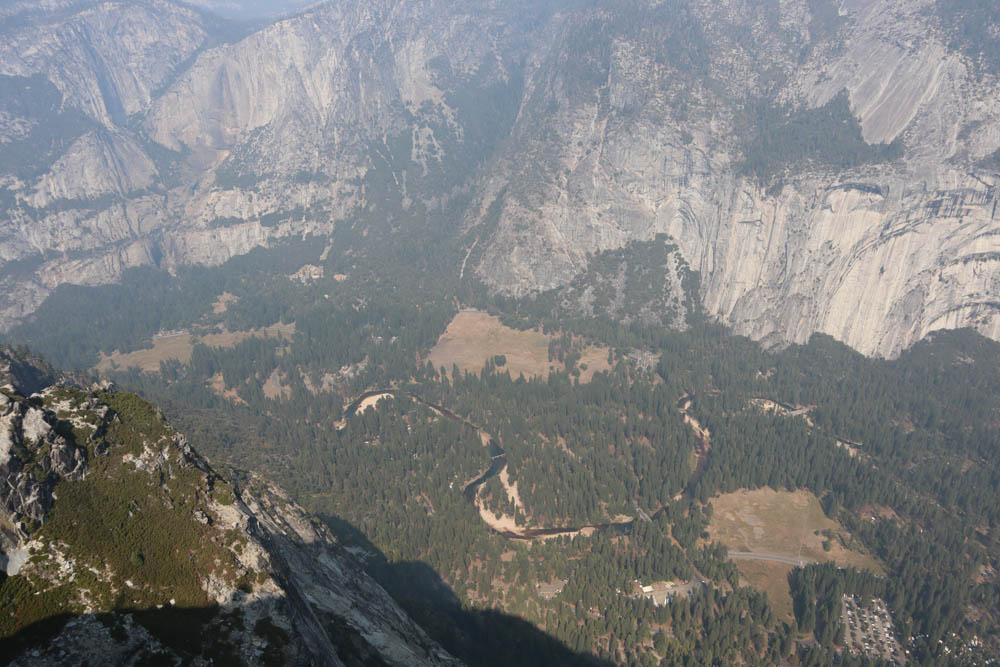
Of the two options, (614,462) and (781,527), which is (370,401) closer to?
(614,462)

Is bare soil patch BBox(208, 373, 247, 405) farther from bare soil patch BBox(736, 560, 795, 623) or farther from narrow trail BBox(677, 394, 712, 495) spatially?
bare soil patch BBox(736, 560, 795, 623)

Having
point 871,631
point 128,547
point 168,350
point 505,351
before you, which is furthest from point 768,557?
point 168,350

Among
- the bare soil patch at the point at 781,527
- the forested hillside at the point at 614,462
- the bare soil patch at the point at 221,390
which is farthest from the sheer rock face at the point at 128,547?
the bare soil patch at the point at 221,390

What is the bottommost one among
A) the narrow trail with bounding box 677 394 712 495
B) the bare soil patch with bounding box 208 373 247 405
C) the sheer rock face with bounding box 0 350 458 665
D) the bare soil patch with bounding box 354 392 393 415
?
the narrow trail with bounding box 677 394 712 495

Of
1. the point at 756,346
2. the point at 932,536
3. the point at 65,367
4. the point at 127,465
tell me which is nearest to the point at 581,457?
the point at 932,536

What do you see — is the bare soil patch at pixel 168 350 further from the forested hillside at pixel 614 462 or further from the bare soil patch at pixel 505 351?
the bare soil patch at pixel 505 351

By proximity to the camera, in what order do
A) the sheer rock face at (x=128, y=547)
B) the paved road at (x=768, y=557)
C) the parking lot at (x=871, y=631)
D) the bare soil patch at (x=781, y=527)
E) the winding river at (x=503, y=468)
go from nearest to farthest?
the sheer rock face at (x=128, y=547) < the parking lot at (x=871, y=631) < the paved road at (x=768, y=557) < the bare soil patch at (x=781, y=527) < the winding river at (x=503, y=468)

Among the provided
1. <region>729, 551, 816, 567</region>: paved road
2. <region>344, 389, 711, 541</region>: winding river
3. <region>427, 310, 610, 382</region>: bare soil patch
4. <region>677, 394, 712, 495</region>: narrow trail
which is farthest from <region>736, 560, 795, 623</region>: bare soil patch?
<region>427, 310, 610, 382</region>: bare soil patch
